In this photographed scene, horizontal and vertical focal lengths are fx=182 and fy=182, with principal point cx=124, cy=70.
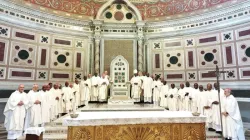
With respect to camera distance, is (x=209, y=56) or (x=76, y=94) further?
(x=209, y=56)

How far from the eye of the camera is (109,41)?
1520 centimetres

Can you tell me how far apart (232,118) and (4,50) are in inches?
478

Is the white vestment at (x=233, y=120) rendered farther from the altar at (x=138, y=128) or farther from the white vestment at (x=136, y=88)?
the white vestment at (x=136, y=88)

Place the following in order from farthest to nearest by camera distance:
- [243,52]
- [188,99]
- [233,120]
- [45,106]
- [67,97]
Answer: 1. [243,52]
2. [67,97]
3. [188,99]
4. [45,106]
5. [233,120]

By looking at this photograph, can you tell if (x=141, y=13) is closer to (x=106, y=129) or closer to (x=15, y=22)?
(x=15, y=22)

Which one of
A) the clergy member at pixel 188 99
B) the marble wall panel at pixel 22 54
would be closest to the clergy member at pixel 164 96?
the clergy member at pixel 188 99

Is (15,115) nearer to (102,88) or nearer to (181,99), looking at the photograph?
(102,88)

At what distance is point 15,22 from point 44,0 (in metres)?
3.01

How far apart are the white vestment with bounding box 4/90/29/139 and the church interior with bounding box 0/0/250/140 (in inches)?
52.8

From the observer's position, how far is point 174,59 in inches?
561

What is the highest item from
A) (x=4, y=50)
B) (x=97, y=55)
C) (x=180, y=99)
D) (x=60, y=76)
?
(x=97, y=55)

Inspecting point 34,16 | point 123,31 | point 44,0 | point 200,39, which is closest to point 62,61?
point 34,16

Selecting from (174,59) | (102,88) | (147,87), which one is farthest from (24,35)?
(174,59)

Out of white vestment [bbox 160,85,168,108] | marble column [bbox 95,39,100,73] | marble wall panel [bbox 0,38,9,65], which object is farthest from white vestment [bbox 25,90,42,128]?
marble column [bbox 95,39,100,73]
